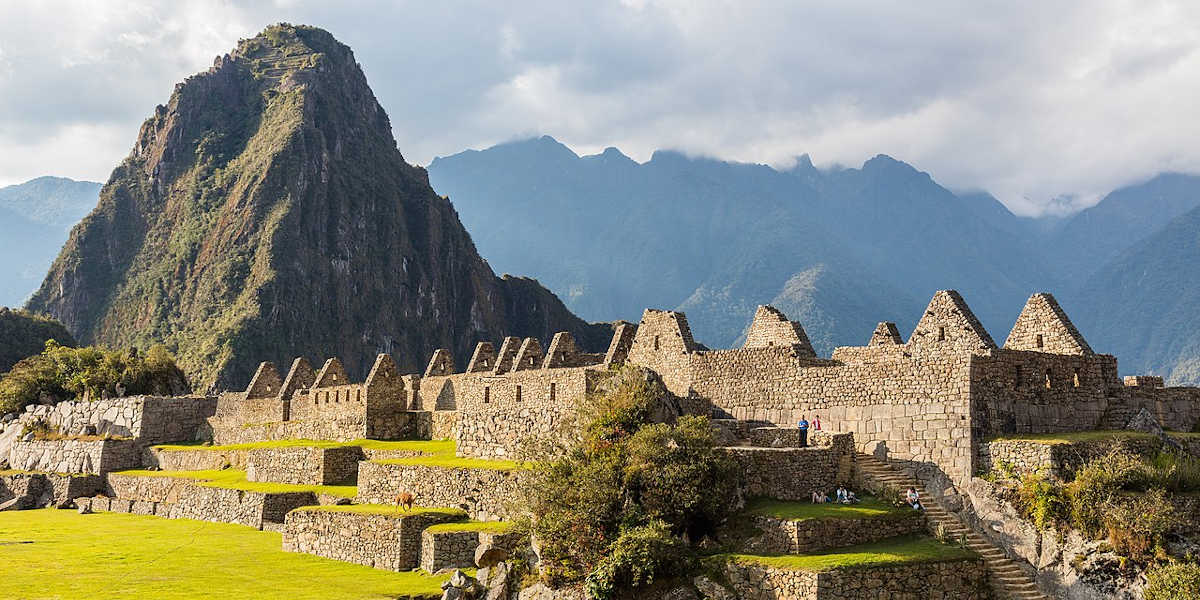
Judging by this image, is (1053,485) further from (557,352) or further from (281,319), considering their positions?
(281,319)

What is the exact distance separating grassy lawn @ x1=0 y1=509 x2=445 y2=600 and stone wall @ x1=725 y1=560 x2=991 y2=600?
671 centimetres

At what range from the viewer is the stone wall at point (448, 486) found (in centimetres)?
2372

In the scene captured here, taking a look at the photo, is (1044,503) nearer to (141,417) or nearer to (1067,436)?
(1067,436)

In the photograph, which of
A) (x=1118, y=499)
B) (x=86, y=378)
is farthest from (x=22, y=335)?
(x=1118, y=499)

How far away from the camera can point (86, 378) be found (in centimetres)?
6044

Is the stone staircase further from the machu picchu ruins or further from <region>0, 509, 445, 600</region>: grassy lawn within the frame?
<region>0, 509, 445, 600</region>: grassy lawn

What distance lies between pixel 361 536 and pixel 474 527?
3181mm

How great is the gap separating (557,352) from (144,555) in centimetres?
1431

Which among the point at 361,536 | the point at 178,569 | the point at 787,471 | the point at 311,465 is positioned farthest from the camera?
the point at 311,465

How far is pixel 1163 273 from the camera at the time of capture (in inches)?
3656

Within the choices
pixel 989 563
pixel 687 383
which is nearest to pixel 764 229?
pixel 687 383

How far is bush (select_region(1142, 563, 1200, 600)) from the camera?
17.8 meters

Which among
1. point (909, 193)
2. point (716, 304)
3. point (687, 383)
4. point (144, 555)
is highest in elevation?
point (909, 193)

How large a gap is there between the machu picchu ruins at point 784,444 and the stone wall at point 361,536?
0.05 m
